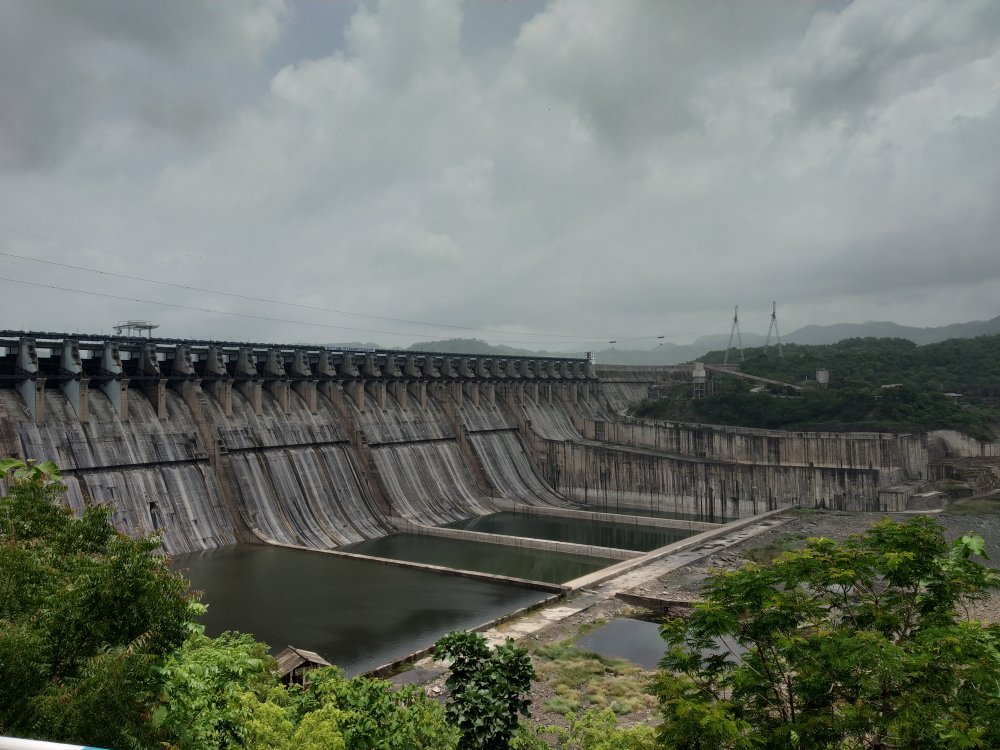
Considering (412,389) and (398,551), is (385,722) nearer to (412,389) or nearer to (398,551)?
(398,551)

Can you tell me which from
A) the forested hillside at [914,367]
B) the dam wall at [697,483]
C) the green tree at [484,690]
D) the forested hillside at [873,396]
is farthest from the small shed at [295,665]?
the forested hillside at [914,367]

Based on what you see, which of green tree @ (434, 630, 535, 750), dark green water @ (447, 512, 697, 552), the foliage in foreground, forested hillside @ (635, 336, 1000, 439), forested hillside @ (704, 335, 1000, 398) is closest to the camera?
the foliage in foreground

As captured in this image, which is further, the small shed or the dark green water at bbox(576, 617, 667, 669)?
the dark green water at bbox(576, 617, 667, 669)

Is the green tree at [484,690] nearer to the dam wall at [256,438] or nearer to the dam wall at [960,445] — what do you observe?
the dam wall at [256,438]

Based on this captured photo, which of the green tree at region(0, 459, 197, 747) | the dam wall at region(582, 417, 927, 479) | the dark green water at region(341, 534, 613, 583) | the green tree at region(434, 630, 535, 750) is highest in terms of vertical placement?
the green tree at region(0, 459, 197, 747)

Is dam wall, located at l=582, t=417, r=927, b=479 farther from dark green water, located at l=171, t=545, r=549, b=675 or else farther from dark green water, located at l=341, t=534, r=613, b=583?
dark green water, located at l=171, t=545, r=549, b=675

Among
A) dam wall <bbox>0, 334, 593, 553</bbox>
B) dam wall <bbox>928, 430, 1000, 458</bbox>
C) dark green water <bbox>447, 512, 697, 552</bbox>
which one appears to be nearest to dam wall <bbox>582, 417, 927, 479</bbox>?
dam wall <bbox>928, 430, 1000, 458</bbox>
